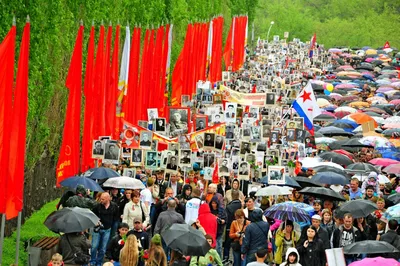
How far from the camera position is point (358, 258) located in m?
19.7

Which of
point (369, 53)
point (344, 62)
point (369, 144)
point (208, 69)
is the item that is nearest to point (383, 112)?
point (208, 69)

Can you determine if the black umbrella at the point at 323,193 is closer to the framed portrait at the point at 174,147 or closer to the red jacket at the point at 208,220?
the red jacket at the point at 208,220

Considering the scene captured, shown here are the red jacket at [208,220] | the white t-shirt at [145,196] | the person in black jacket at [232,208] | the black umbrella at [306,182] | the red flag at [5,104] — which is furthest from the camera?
the black umbrella at [306,182]

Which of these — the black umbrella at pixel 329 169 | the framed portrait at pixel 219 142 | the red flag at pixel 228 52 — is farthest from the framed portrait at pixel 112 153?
the red flag at pixel 228 52

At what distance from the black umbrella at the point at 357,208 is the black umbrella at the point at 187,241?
13.1 feet

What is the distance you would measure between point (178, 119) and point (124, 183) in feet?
31.7

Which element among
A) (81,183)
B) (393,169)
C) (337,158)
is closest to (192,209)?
(81,183)

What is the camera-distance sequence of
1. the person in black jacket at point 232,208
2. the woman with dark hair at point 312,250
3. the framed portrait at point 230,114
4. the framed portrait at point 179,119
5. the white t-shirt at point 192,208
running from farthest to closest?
the framed portrait at point 230,114 < the framed portrait at point 179,119 < the person in black jacket at point 232,208 < the white t-shirt at point 192,208 < the woman with dark hair at point 312,250

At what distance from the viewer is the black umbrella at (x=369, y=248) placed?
1877 cm

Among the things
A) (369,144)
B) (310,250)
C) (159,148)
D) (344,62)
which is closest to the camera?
(310,250)

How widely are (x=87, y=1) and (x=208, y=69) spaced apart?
21.6 meters

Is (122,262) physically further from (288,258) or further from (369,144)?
(369,144)

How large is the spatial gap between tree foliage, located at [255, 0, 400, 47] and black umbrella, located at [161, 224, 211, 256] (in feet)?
378

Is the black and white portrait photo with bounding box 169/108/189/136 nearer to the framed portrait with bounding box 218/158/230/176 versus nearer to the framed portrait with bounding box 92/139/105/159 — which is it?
the framed portrait with bounding box 218/158/230/176
